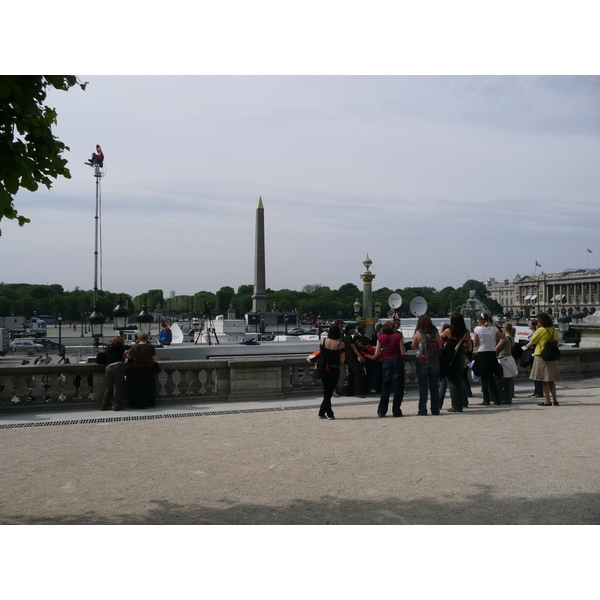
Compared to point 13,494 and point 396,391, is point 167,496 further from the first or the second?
point 396,391

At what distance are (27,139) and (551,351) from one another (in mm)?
9620

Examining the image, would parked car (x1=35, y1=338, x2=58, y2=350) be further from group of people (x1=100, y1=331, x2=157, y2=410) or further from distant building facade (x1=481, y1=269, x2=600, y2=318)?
distant building facade (x1=481, y1=269, x2=600, y2=318)

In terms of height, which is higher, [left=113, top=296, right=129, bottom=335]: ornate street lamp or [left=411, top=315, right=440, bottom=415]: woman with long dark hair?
[left=113, top=296, right=129, bottom=335]: ornate street lamp

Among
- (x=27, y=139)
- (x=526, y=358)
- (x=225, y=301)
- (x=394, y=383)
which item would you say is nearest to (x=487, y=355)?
(x=394, y=383)

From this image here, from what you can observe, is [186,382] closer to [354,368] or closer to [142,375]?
[142,375]

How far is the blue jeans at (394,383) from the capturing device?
1041 cm

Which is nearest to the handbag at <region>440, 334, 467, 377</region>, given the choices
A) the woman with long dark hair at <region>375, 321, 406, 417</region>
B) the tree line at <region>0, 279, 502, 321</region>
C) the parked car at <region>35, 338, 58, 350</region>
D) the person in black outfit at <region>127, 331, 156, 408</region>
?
the woman with long dark hair at <region>375, 321, 406, 417</region>

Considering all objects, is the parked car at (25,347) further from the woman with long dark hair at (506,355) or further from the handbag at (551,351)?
the handbag at (551,351)

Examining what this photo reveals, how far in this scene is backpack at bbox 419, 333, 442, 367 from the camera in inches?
419

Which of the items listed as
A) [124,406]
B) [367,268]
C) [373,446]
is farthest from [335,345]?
[367,268]

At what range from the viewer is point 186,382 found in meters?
12.3

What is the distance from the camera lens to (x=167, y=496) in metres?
5.82

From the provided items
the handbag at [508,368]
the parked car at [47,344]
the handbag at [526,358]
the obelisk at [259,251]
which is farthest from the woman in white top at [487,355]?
the parked car at [47,344]

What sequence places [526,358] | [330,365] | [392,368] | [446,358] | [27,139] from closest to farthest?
1. [27,139]
2. [330,365]
3. [392,368]
4. [446,358]
5. [526,358]
